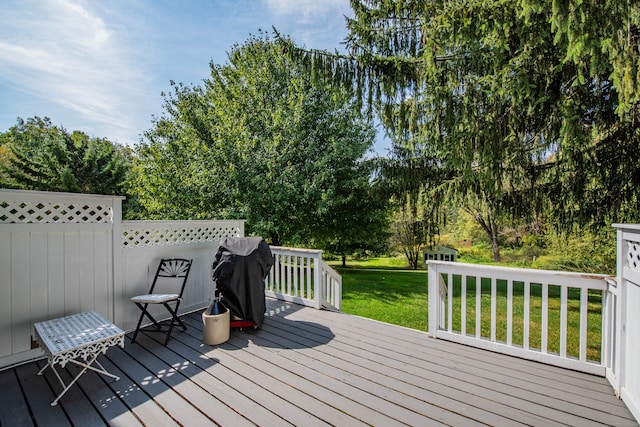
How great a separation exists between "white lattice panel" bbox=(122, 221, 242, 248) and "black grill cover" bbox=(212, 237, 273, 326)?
894mm

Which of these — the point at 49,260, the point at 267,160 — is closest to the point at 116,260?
the point at 49,260

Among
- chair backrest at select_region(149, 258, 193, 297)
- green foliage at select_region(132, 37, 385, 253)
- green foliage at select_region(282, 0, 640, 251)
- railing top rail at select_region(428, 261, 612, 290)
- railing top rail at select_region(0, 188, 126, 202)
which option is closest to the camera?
railing top rail at select_region(428, 261, 612, 290)

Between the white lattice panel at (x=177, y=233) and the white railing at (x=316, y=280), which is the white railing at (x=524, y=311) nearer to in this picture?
the white railing at (x=316, y=280)

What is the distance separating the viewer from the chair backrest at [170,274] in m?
3.72

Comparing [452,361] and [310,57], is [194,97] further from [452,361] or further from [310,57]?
[452,361]

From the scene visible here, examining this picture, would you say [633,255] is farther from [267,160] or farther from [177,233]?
[267,160]

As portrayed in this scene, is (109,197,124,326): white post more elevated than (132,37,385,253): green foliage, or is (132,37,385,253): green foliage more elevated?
(132,37,385,253): green foliage

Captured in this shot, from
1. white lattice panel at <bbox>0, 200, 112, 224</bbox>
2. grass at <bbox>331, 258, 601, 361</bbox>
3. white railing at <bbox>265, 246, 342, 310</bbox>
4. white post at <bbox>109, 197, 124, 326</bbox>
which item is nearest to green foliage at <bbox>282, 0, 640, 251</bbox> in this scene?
grass at <bbox>331, 258, 601, 361</bbox>

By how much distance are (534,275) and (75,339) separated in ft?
12.7

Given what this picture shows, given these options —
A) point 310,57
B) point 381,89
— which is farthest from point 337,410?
point 310,57

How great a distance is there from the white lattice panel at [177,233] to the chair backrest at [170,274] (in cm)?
28

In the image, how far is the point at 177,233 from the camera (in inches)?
159

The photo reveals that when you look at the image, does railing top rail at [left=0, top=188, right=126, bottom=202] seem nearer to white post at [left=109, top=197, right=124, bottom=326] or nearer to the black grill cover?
white post at [left=109, top=197, right=124, bottom=326]

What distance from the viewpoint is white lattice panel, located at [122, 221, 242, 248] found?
357 centimetres
